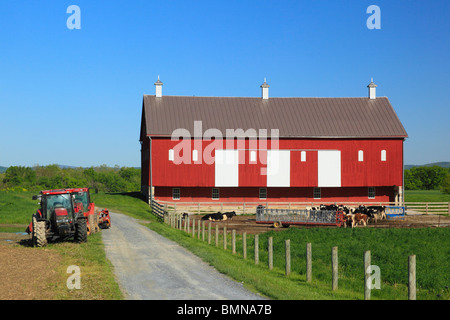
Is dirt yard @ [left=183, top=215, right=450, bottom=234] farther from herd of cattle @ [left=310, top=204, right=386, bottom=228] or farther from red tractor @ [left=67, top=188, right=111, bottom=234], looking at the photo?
red tractor @ [left=67, top=188, right=111, bottom=234]

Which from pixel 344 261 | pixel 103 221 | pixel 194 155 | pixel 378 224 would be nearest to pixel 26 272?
pixel 344 261

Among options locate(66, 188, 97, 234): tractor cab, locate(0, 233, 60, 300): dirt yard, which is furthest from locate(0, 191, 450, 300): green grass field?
locate(66, 188, 97, 234): tractor cab

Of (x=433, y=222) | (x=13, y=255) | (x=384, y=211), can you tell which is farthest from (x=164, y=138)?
(x=13, y=255)

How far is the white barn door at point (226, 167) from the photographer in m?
48.8

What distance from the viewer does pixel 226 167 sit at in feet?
160

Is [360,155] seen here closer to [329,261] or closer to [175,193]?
[175,193]

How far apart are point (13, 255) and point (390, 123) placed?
40582 mm

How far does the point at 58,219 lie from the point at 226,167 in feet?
89.4

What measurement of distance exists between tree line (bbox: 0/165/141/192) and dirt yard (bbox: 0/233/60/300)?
94.5 m

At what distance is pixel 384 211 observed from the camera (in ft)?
130

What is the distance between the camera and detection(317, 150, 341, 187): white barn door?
4997 cm

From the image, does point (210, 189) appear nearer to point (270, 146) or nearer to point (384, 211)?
point (270, 146)

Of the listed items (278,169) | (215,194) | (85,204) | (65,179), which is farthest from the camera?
(65,179)

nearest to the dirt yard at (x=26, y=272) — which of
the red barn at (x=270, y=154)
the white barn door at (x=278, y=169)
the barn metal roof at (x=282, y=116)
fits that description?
the red barn at (x=270, y=154)
